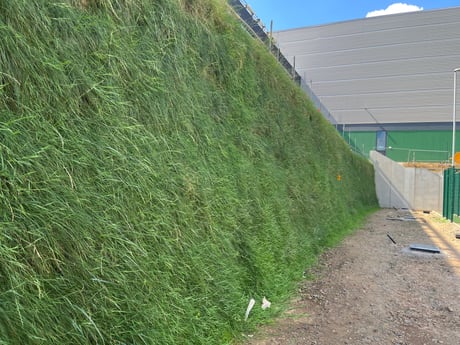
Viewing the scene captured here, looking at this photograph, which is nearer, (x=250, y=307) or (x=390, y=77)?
(x=250, y=307)

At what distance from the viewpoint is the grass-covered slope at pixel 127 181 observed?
1.76 metres

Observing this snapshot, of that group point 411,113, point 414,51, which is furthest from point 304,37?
point 411,113

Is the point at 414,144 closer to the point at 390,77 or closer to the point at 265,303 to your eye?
the point at 390,77

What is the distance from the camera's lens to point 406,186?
24.9 m

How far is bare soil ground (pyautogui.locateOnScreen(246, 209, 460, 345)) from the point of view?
136 inches

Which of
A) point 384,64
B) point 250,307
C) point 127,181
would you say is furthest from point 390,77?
point 127,181

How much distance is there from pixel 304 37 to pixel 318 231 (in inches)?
1477

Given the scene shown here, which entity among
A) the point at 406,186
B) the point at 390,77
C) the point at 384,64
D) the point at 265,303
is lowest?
the point at 265,303

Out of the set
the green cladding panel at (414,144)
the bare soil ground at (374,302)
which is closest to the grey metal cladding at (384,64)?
the green cladding panel at (414,144)

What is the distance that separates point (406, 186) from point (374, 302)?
Result: 23019 mm

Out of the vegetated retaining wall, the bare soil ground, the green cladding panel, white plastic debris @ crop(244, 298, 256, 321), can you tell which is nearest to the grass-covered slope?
white plastic debris @ crop(244, 298, 256, 321)

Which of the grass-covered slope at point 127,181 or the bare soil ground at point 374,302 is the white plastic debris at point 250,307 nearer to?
the grass-covered slope at point 127,181

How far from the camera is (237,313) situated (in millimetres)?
3312

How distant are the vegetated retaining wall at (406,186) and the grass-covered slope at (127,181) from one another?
2270 centimetres
